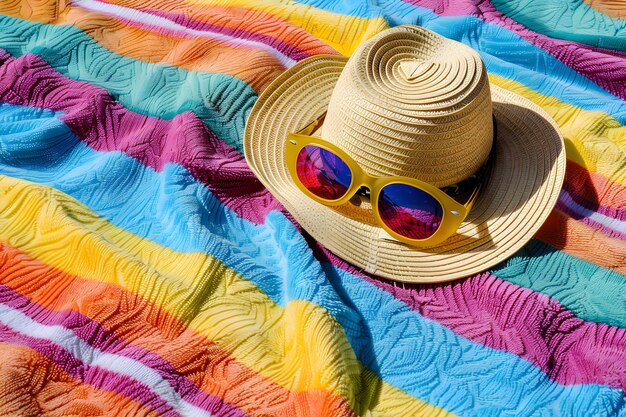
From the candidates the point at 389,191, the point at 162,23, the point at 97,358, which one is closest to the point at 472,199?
the point at 389,191

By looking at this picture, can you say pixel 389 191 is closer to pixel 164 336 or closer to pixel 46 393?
pixel 164 336

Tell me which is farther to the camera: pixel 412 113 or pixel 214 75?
pixel 214 75

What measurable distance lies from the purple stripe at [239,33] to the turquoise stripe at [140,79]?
0.17 metres

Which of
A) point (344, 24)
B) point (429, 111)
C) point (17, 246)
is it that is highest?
point (429, 111)

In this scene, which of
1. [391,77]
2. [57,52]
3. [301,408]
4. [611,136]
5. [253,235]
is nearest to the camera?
[301,408]

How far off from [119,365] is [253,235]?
39 cm

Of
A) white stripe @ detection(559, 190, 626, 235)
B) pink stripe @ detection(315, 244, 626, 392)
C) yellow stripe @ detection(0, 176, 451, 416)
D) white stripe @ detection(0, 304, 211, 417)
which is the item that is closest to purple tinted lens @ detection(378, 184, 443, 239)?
pink stripe @ detection(315, 244, 626, 392)

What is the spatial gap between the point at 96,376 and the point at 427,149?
2.22 ft

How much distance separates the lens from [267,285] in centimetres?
134

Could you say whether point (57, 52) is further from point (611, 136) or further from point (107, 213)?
point (611, 136)

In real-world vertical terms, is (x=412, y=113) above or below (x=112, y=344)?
above

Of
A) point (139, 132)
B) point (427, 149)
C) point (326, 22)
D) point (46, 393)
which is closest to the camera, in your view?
point (46, 393)

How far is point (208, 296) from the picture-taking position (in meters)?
1.29

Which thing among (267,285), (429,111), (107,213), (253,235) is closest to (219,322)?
(267,285)
